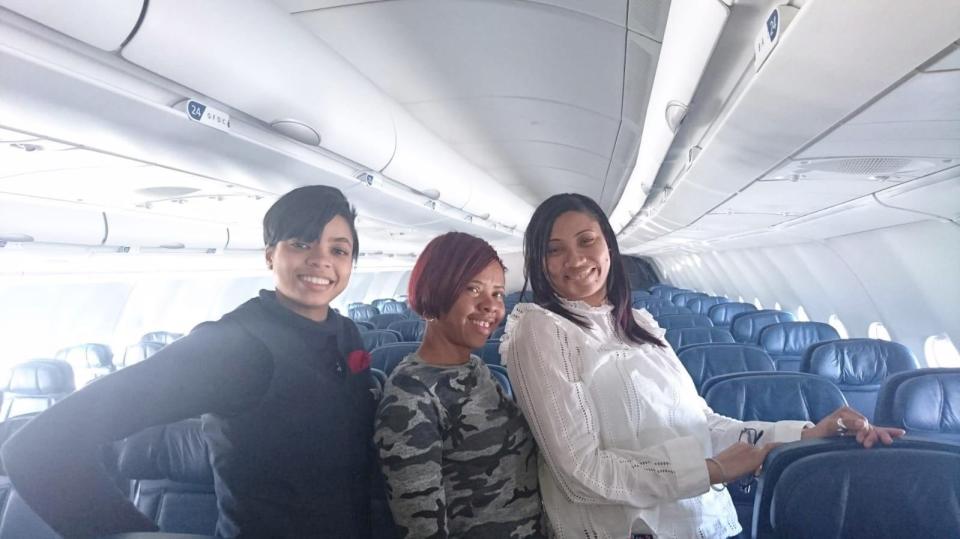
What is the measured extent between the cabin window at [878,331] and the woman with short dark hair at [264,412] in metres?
7.94

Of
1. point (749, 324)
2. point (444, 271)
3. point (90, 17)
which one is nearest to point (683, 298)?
point (749, 324)

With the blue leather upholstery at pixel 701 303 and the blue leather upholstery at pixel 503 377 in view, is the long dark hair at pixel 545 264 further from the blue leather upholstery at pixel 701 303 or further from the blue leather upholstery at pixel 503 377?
the blue leather upholstery at pixel 701 303

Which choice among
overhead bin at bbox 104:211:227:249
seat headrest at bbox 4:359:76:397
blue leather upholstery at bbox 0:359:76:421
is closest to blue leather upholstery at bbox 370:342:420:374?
overhead bin at bbox 104:211:227:249

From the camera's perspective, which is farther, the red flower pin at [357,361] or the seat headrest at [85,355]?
the seat headrest at [85,355]

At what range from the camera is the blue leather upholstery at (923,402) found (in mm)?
2170

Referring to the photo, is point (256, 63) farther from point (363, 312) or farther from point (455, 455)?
point (363, 312)

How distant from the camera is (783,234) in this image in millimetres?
6574

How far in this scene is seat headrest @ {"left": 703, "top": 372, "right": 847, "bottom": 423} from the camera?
9.90ft

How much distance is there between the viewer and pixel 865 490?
1.24 m

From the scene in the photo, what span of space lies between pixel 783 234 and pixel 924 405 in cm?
499

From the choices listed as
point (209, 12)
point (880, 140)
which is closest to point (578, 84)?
point (880, 140)

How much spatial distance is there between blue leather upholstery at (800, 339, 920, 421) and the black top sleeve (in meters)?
4.79

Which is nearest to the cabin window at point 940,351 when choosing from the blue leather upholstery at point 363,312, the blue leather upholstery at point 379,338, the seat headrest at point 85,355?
the blue leather upholstery at point 379,338

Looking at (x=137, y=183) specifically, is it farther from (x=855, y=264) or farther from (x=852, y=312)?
(x=852, y=312)
